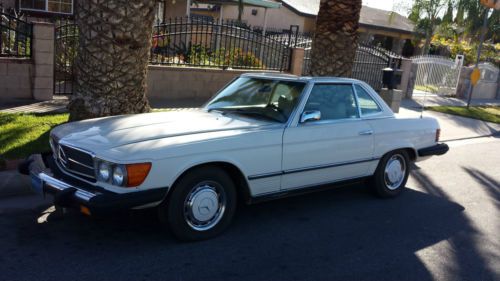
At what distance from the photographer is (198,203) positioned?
184 inches

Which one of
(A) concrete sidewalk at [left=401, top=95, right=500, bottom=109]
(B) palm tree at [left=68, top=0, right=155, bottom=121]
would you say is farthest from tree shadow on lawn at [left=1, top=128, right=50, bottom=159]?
(A) concrete sidewalk at [left=401, top=95, right=500, bottom=109]

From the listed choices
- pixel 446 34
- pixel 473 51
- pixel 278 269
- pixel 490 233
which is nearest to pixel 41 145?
pixel 278 269

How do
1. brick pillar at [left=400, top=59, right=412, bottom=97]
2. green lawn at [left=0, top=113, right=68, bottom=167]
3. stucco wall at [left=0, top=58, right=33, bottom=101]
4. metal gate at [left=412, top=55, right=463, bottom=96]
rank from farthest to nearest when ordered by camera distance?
metal gate at [left=412, top=55, right=463, bottom=96]
brick pillar at [left=400, top=59, right=412, bottom=97]
stucco wall at [left=0, top=58, right=33, bottom=101]
green lawn at [left=0, top=113, right=68, bottom=167]

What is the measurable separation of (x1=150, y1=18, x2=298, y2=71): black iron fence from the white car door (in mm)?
6628

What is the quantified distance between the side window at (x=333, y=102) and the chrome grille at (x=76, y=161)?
2.35 meters

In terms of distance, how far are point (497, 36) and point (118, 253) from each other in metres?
36.3

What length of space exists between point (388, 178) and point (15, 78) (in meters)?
7.35

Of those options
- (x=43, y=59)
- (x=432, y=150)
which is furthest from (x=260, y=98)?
(x=43, y=59)

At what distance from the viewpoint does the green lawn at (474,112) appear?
15258mm

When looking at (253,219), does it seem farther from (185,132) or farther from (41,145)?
(41,145)

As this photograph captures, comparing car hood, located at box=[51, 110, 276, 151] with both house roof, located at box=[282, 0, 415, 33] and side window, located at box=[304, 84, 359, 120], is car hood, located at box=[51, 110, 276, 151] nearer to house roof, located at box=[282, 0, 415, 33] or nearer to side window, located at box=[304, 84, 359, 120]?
side window, located at box=[304, 84, 359, 120]

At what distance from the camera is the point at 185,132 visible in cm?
477

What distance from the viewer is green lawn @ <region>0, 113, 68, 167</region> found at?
653cm

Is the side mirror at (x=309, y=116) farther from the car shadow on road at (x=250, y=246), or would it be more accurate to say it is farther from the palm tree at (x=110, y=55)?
the palm tree at (x=110, y=55)
